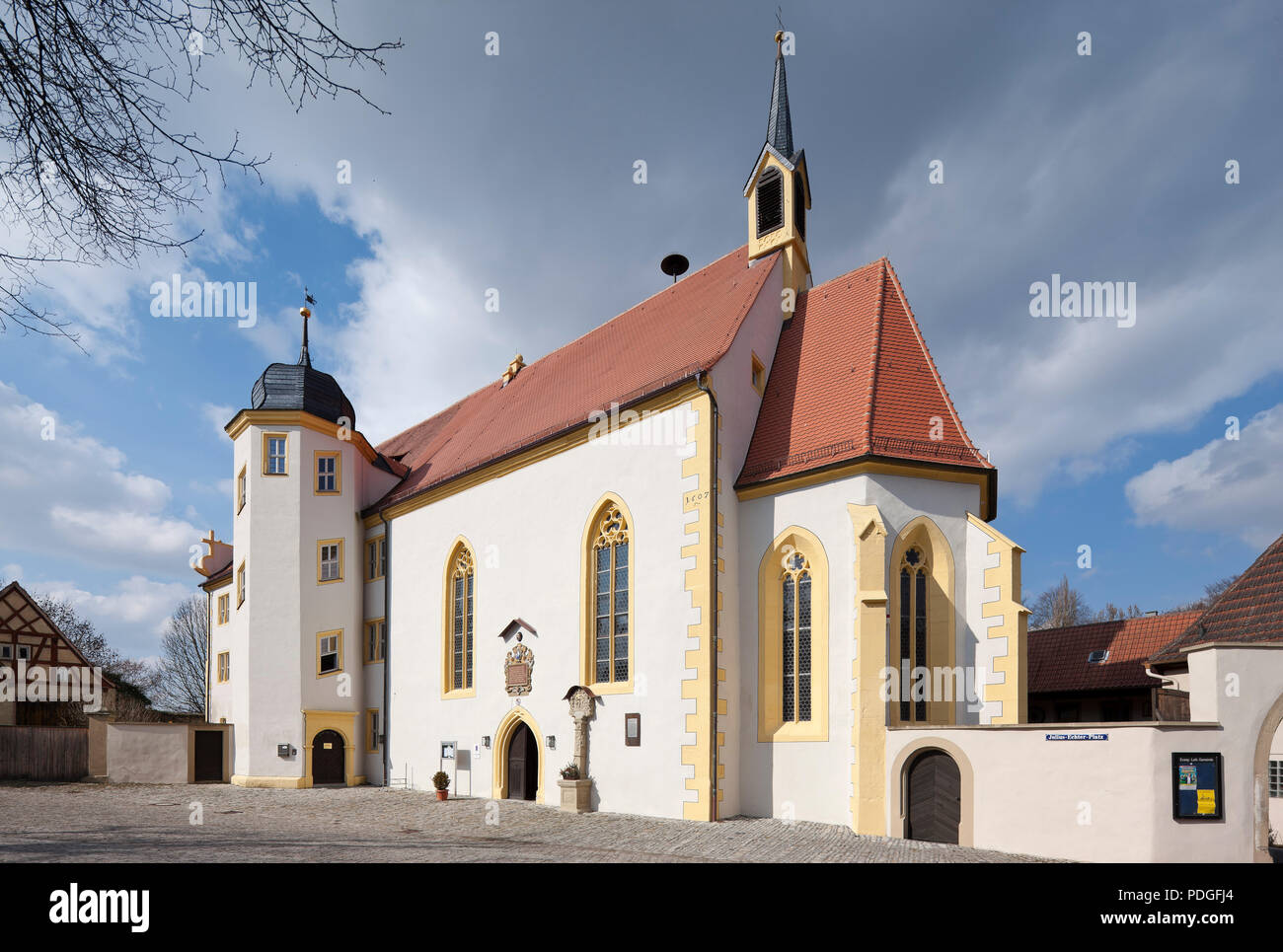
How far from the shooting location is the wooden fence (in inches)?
977

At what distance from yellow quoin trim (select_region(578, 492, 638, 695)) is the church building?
60 mm

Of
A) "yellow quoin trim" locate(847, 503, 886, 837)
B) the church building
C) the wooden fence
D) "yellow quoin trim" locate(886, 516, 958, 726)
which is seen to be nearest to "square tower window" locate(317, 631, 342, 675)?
the church building

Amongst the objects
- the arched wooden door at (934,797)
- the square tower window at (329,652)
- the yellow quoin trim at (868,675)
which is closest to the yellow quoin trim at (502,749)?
the square tower window at (329,652)

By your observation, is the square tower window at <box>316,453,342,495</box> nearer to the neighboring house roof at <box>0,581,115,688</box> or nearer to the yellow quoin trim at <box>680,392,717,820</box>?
the yellow quoin trim at <box>680,392,717,820</box>

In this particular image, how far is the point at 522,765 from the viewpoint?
18922 mm

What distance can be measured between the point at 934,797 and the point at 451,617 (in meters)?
12.5

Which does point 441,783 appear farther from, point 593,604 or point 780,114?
point 780,114

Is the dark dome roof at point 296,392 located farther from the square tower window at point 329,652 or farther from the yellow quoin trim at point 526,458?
the square tower window at point 329,652

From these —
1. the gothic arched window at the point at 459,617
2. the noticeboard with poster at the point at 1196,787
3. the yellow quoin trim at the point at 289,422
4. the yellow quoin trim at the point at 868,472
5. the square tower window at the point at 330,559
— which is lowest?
the noticeboard with poster at the point at 1196,787

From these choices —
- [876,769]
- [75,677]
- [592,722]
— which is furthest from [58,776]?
[876,769]

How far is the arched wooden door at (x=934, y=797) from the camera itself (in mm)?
13133

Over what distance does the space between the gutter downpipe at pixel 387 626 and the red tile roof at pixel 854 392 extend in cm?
1166
